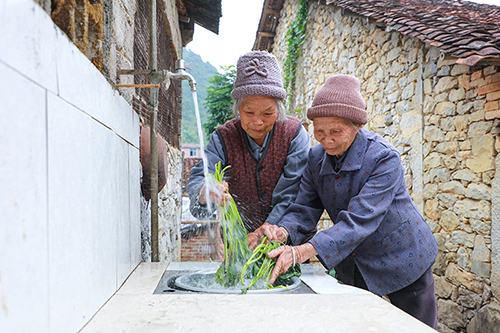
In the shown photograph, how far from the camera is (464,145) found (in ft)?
13.9

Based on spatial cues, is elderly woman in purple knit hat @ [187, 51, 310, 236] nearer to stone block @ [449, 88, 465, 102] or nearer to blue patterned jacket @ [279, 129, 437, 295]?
blue patterned jacket @ [279, 129, 437, 295]

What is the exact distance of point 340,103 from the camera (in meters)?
1.76

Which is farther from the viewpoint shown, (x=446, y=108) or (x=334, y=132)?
(x=446, y=108)

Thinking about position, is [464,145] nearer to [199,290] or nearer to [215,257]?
A: [215,257]

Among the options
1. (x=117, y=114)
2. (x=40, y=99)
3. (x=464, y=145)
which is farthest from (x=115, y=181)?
(x=464, y=145)

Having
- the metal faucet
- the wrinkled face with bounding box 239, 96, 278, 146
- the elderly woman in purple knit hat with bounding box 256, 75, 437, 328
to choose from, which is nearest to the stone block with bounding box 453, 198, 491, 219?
the elderly woman in purple knit hat with bounding box 256, 75, 437, 328

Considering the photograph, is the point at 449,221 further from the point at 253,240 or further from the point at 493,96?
the point at 253,240

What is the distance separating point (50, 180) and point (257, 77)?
1.31 meters

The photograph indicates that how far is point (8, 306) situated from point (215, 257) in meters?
1.48

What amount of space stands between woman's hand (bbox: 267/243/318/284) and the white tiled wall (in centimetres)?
61

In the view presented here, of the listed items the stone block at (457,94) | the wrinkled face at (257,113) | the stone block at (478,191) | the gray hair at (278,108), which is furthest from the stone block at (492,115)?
the wrinkled face at (257,113)

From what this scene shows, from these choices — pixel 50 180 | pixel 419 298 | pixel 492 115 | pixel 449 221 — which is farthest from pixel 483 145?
pixel 50 180

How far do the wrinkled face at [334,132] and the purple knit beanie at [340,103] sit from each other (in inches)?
1.3

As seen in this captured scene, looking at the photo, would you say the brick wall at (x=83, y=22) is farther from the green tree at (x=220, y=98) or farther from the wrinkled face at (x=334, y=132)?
the green tree at (x=220, y=98)
